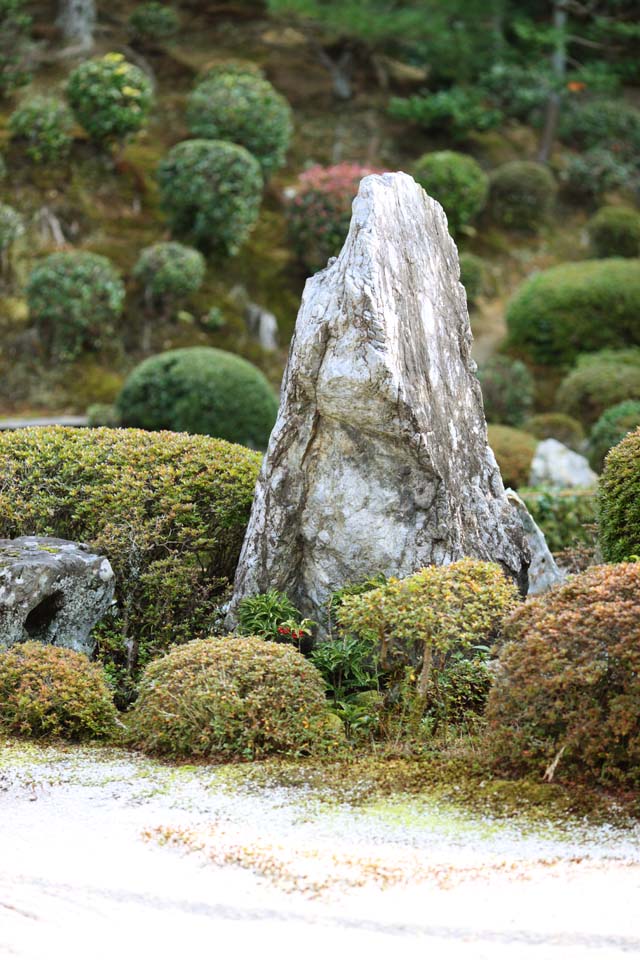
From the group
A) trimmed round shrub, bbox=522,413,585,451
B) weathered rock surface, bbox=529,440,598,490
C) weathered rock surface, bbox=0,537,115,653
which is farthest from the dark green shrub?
weathered rock surface, bbox=0,537,115,653

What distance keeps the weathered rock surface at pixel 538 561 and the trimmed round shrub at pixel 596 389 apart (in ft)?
28.1

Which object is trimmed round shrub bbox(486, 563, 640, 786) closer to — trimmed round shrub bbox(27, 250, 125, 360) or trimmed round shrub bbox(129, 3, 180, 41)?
trimmed round shrub bbox(27, 250, 125, 360)

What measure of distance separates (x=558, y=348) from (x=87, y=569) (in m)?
13.1

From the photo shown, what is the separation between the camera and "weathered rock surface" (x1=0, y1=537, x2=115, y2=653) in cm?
655

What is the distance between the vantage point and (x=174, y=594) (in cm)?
721

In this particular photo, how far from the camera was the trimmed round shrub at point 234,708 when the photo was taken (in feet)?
19.1

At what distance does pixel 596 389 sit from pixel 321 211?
5412 mm

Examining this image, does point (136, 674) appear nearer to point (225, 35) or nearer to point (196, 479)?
point (196, 479)

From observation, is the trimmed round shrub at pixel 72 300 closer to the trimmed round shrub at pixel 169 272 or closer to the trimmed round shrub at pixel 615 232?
the trimmed round shrub at pixel 169 272

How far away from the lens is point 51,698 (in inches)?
243

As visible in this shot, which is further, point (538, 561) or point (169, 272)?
point (169, 272)

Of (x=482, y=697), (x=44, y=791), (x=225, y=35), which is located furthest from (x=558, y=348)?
(x=44, y=791)

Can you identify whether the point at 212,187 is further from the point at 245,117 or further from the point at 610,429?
the point at 610,429

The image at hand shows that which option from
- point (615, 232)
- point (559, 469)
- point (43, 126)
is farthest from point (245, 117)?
point (559, 469)
